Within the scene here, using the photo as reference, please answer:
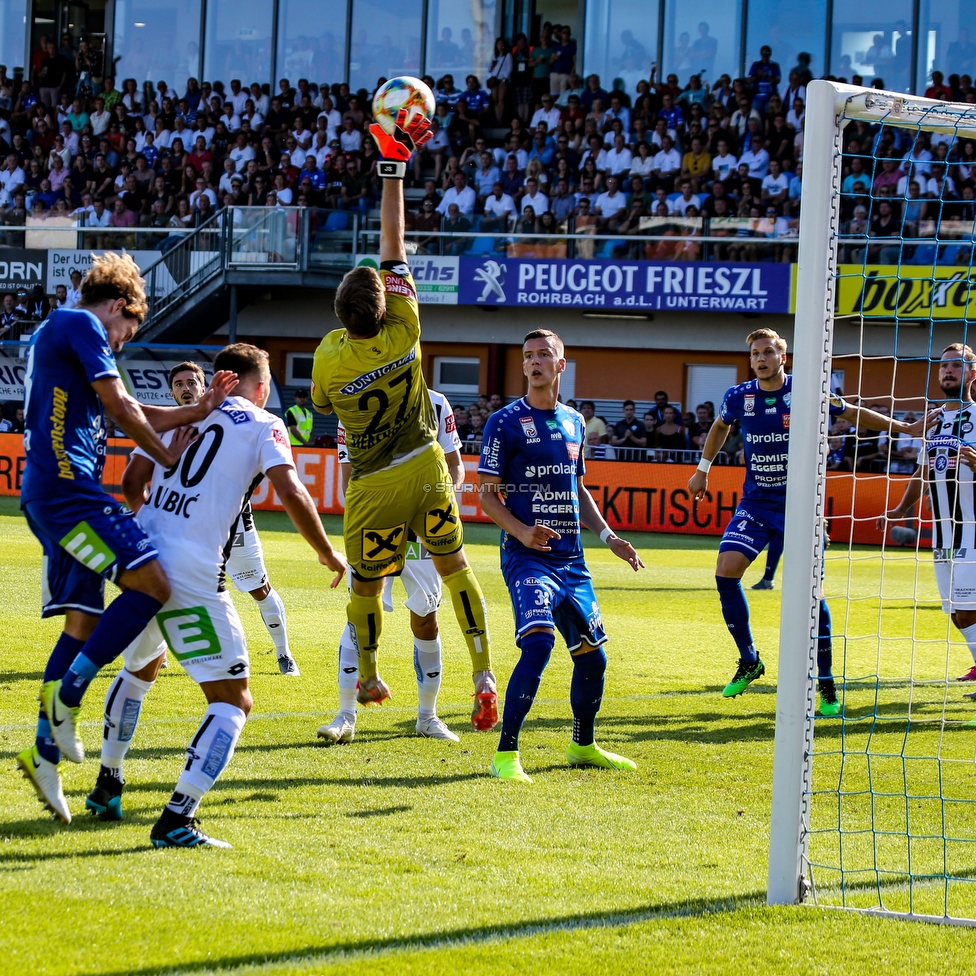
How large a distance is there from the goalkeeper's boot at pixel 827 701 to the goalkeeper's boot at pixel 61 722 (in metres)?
4.85

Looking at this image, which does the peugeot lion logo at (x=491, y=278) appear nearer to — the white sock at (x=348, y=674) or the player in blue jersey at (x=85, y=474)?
the white sock at (x=348, y=674)

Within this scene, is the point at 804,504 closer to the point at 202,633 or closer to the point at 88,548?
the point at 202,633

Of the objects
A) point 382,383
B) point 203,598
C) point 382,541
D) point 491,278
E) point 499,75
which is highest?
point 499,75

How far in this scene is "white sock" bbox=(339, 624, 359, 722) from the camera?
6.79m

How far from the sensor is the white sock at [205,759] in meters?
4.66

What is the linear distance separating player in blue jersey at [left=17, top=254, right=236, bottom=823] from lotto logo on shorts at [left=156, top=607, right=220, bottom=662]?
0.32ft

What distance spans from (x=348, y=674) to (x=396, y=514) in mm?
945

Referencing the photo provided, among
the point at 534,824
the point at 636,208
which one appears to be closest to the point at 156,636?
the point at 534,824

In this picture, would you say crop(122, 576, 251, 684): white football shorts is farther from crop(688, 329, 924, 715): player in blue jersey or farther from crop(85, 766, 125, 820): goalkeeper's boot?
crop(688, 329, 924, 715): player in blue jersey

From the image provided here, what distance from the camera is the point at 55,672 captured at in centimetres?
502

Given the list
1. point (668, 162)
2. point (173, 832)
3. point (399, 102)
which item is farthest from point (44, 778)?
point (668, 162)

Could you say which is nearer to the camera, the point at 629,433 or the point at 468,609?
the point at 468,609

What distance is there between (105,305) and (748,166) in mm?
21975

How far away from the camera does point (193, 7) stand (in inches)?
1319
